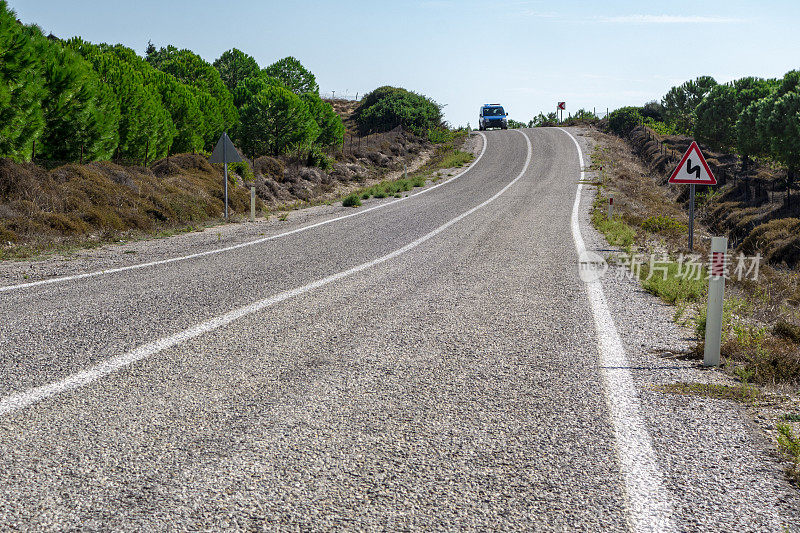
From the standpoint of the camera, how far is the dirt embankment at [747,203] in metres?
23.0

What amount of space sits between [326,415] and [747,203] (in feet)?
107

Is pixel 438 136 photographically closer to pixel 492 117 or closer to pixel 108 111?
pixel 492 117

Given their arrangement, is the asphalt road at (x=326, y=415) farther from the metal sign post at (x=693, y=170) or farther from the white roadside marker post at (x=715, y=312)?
the metal sign post at (x=693, y=170)

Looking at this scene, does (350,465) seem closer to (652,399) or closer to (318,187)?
(652,399)

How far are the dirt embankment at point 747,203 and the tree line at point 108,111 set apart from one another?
20432 millimetres

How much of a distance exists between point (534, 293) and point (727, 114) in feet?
145

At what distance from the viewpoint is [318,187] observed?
30.0m

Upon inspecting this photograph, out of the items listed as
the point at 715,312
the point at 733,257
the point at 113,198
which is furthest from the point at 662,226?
the point at 113,198

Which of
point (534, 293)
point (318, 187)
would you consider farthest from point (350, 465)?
point (318, 187)

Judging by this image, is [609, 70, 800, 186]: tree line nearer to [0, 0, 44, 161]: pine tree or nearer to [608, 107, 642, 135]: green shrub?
[608, 107, 642, 135]: green shrub

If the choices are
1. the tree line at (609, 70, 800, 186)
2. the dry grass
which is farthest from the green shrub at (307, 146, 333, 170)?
the tree line at (609, 70, 800, 186)

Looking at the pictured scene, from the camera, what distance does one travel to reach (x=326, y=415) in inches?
161

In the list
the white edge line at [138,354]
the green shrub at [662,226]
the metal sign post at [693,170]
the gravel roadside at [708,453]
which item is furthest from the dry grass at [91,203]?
the green shrub at [662,226]

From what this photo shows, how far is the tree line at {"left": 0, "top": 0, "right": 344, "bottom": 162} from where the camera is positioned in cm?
1570
